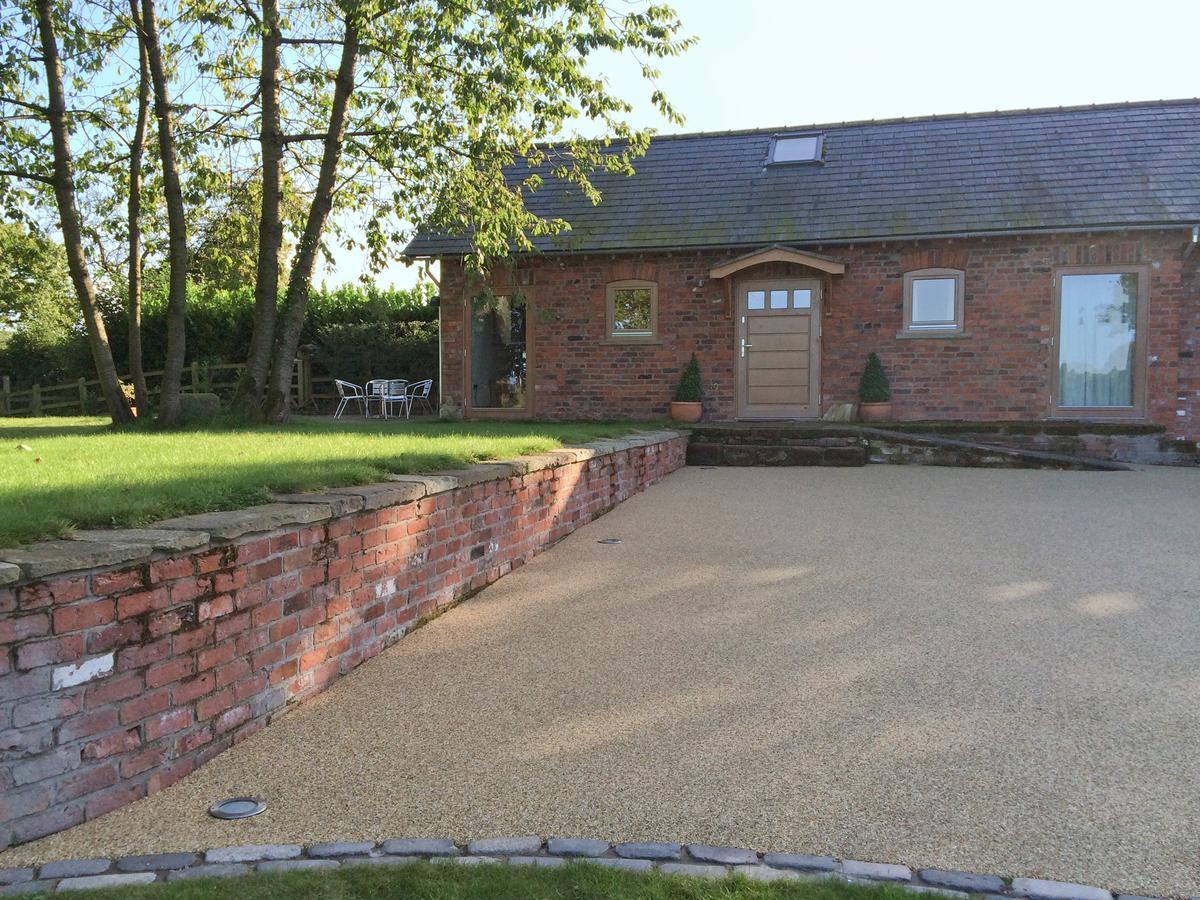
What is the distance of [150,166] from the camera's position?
41.0 feet

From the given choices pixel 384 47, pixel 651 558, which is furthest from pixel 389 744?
pixel 384 47

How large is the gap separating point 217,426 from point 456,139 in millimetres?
4578

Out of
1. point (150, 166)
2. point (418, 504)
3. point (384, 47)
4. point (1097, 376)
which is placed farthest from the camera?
point (1097, 376)

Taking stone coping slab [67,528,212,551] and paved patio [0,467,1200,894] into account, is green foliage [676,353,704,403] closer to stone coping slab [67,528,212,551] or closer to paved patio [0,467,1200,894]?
paved patio [0,467,1200,894]

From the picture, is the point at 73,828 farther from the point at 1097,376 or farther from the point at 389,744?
the point at 1097,376

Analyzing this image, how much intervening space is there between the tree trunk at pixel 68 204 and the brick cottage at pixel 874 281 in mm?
5368

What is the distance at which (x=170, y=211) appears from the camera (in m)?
11.2

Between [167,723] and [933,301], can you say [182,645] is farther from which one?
[933,301]

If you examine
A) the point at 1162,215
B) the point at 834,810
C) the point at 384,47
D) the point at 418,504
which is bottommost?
the point at 834,810

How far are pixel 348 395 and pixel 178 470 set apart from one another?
50.4 feet

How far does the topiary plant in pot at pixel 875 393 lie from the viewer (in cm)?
1412

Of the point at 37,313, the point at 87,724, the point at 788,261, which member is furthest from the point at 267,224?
the point at 37,313

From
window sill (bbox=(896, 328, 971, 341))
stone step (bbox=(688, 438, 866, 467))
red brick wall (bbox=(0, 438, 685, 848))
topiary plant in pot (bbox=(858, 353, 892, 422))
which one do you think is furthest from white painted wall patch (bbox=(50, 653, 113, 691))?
window sill (bbox=(896, 328, 971, 341))

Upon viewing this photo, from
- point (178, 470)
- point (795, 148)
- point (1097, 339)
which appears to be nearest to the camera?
point (178, 470)
